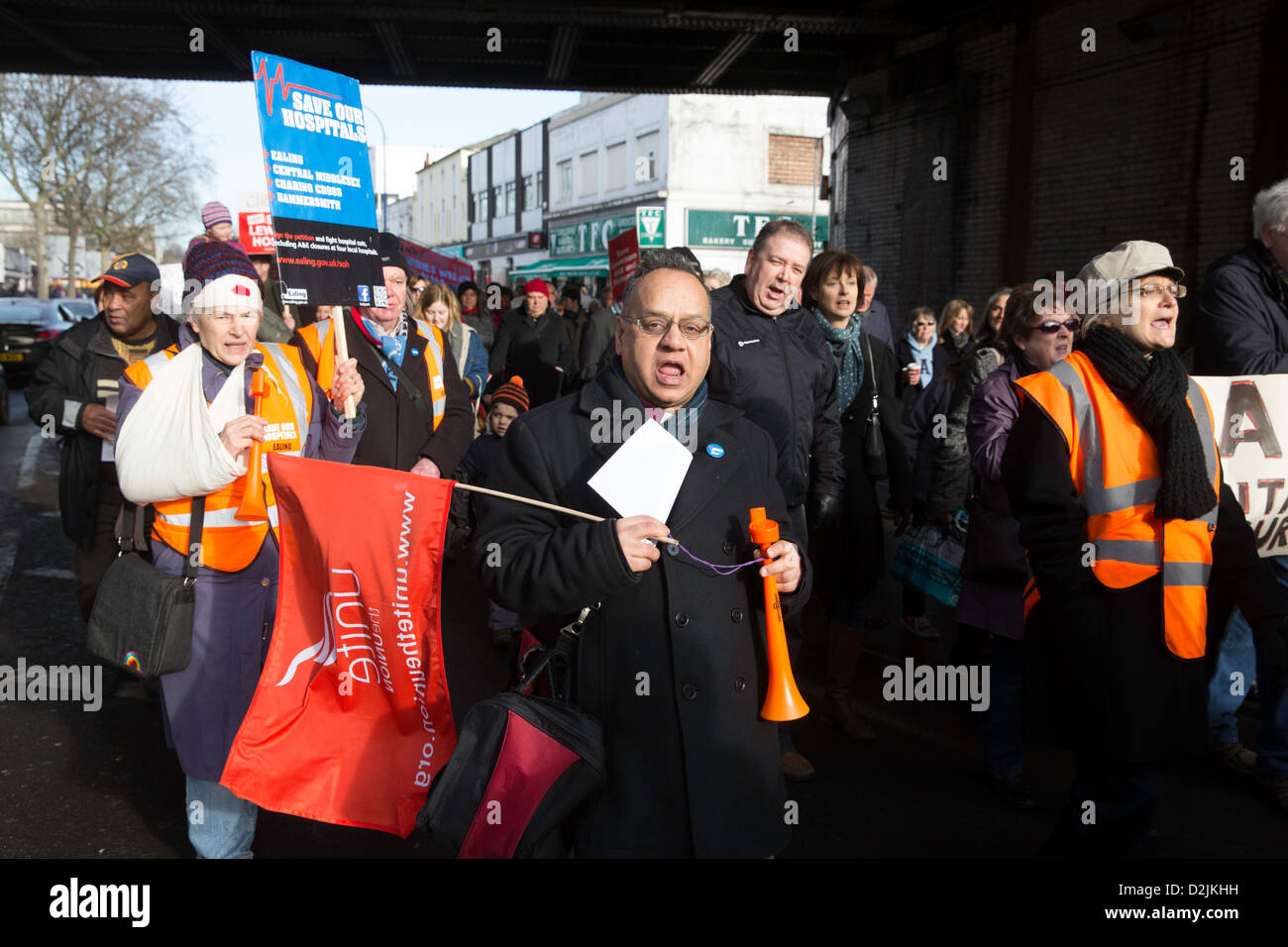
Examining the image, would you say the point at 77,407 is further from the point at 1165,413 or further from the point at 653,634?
the point at 1165,413

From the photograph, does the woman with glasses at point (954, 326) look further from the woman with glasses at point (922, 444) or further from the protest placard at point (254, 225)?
the protest placard at point (254, 225)

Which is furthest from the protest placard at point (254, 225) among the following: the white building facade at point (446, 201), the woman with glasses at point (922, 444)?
the white building facade at point (446, 201)

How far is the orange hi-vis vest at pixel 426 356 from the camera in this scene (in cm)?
442

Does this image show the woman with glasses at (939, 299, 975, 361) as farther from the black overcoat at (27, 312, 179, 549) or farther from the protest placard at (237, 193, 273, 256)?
the protest placard at (237, 193, 273, 256)

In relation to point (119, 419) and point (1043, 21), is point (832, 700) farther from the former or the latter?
point (1043, 21)

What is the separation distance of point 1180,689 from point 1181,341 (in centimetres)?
834

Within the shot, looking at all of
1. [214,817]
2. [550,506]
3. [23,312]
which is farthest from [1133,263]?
[23,312]

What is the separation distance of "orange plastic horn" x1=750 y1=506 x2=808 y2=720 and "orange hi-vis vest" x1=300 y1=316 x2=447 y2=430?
2437 millimetres

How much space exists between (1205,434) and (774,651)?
158 centimetres

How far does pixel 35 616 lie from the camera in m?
6.77

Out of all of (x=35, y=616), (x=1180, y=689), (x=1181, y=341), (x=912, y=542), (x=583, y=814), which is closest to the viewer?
(x=583, y=814)
